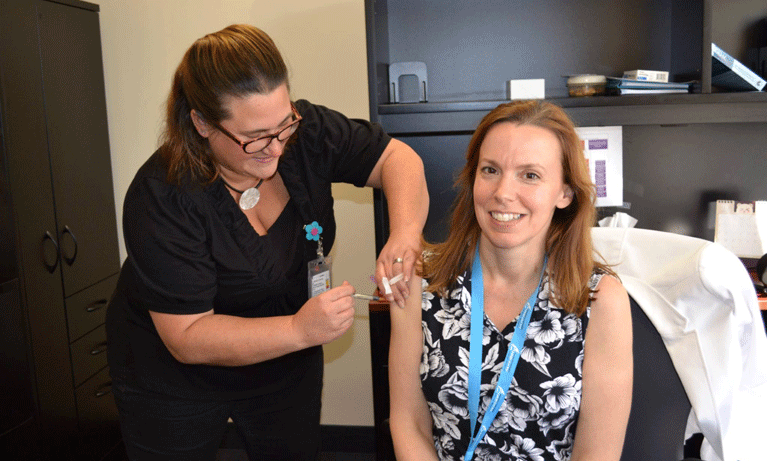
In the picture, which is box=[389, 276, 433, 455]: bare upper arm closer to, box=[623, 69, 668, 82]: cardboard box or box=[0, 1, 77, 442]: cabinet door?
box=[623, 69, 668, 82]: cardboard box

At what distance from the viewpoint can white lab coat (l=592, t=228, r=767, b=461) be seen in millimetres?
1284

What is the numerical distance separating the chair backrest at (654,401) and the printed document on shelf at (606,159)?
1.22 meters

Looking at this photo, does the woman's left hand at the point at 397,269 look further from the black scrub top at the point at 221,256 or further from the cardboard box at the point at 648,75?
the cardboard box at the point at 648,75

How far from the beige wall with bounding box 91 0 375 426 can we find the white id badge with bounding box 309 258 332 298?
115cm

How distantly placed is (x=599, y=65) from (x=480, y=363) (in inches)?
59.9

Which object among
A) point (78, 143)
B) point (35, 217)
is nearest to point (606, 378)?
point (35, 217)

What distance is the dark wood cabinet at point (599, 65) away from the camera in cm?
244

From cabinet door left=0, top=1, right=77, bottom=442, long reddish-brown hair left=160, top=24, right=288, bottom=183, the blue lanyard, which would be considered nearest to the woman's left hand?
the blue lanyard

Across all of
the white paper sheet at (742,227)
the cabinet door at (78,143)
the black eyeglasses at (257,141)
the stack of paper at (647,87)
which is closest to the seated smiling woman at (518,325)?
the black eyeglasses at (257,141)

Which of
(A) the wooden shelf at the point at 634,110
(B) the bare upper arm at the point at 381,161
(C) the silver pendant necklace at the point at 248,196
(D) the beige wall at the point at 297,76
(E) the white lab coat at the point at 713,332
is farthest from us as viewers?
(D) the beige wall at the point at 297,76

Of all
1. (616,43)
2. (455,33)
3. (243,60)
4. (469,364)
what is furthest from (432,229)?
(243,60)

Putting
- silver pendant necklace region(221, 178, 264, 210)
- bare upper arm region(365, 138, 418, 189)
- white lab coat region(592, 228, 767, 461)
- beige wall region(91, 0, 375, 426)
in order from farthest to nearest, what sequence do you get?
beige wall region(91, 0, 375, 426), bare upper arm region(365, 138, 418, 189), silver pendant necklace region(221, 178, 264, 210), white lab coat region(592, 228, 767, 461)

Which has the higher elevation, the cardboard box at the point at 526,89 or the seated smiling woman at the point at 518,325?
the cardboard box at the point at 526,89

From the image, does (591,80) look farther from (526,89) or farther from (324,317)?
(324,317)
